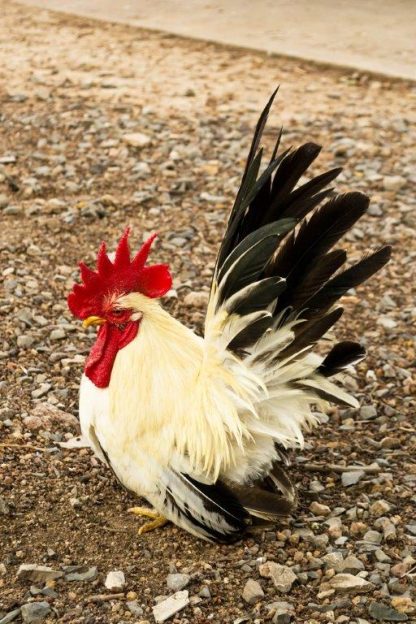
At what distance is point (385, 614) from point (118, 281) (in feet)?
5.11

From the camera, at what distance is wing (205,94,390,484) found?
3.51m

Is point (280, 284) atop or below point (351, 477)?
atop

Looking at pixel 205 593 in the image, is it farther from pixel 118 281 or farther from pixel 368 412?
pixel 368 412

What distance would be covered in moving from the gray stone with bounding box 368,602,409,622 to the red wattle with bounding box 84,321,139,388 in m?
1.28

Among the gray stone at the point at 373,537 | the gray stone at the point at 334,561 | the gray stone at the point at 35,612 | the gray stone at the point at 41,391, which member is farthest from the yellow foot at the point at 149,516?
the gray stone at the point at 41,391

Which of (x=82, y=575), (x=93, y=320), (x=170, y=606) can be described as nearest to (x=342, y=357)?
(x=93, y=320)

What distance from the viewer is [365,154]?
25.2ft

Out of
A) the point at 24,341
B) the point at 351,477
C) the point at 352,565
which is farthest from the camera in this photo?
the point at 24,341

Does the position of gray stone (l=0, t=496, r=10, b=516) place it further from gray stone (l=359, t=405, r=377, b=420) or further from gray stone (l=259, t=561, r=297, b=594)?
gray stone (l=359, t=405, r=377, b=420)

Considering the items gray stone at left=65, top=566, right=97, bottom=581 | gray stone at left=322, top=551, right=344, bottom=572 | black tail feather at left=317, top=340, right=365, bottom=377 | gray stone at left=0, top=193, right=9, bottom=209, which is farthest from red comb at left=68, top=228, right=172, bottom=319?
gray stone at left=0, top=193, right=9, bottom=209

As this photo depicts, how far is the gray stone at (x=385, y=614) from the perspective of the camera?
355 cm

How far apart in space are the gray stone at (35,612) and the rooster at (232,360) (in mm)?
553

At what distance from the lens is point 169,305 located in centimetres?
574

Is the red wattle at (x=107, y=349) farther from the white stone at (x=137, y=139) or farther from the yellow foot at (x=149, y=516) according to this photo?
the white stone at (x=137, y=139)
